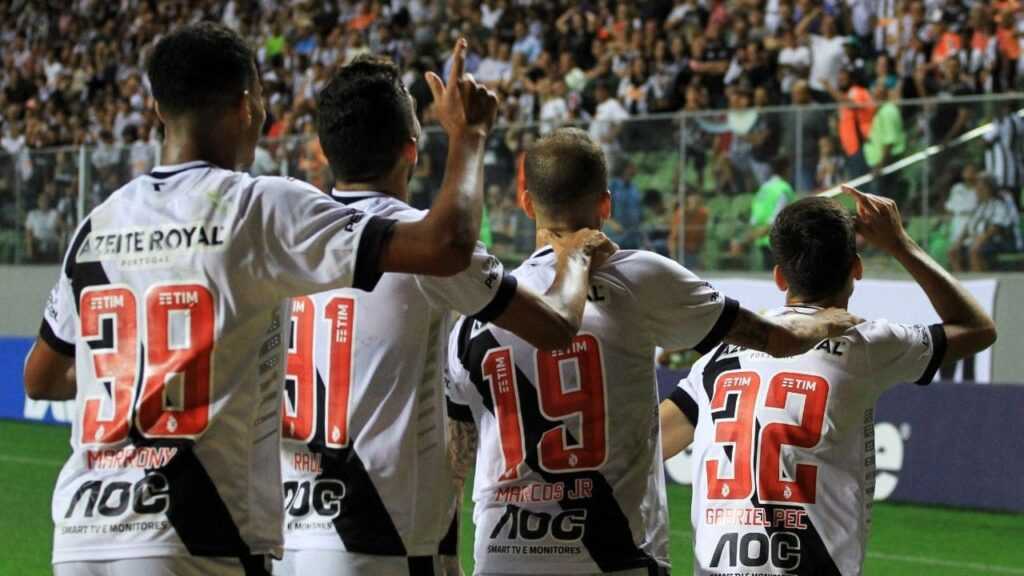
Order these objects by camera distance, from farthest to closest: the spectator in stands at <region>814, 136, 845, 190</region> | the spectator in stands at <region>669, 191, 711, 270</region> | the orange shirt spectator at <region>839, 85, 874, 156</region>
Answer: the spectator in stands at <region>669, 191, 711, 270</region>, the spectator in stands at <region>814, 136, 845, 190</region>, the orange shirt spectator at <region>839, 85, 874, 156</region>

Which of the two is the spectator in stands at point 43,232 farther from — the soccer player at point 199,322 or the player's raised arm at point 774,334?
the soccer player at point 199,322

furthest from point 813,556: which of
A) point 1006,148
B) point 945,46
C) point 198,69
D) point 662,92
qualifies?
point 662,92

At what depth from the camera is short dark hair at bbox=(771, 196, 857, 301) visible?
14.5ft

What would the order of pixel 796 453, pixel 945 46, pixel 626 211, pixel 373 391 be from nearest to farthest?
pixel 373 391 < pixel 796 453 < pixel 626 211 < pixel 945 46

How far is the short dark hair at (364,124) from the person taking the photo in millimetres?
3941

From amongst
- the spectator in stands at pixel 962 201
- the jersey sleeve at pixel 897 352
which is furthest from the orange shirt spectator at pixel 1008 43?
the jersey sleeve at pixel 897 352

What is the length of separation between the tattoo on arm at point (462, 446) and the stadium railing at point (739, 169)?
982cm

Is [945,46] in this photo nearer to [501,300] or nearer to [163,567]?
[501,300]

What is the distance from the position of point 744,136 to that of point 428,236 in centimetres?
1150

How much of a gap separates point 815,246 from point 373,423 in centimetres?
145

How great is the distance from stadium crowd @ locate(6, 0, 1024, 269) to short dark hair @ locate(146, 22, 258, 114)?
8.17m

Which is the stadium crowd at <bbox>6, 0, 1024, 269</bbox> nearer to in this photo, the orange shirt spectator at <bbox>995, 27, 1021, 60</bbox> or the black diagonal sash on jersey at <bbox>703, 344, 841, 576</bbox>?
the orange shirt spectator at <bbox>995, 27, 1021, 60</bbox>

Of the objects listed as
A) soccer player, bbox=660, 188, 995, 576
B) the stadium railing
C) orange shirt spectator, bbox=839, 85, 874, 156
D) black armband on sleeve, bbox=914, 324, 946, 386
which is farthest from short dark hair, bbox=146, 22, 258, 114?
orange shirt spectator, bbox=839, 85, 874, 156

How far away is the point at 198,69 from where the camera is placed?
11.2 feet
